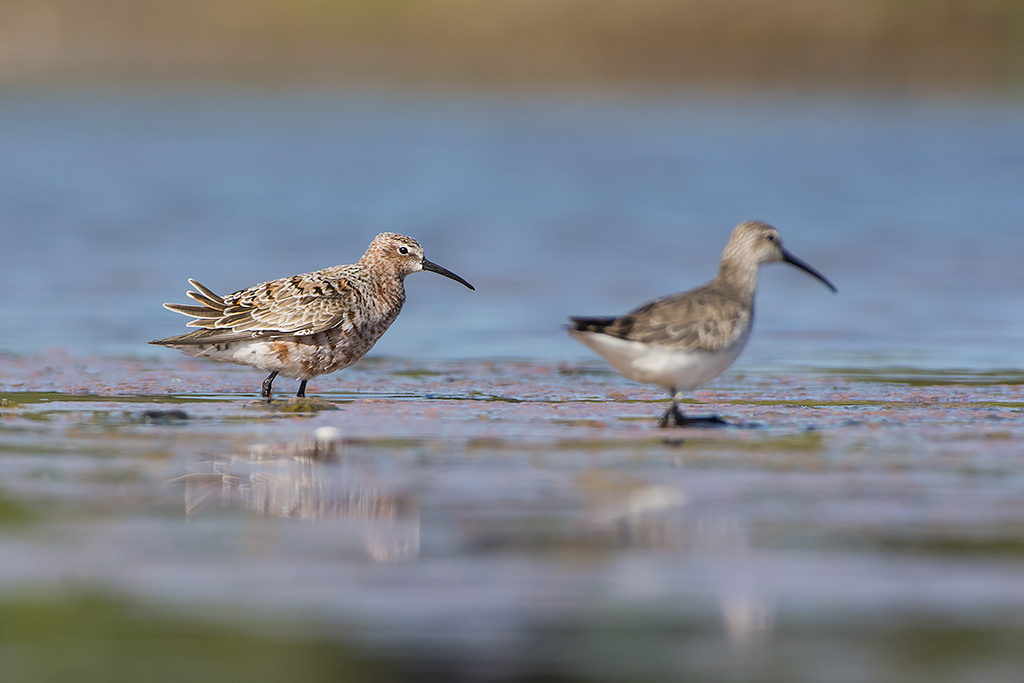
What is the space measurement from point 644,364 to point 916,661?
434 centimetres

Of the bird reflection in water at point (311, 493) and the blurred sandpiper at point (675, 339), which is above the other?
the blurred sandpiper at point (675, 339)

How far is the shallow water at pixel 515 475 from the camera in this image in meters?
5.59

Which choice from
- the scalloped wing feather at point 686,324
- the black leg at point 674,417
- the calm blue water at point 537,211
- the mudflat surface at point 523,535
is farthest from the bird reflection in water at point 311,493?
the calm blue water at point 537,211

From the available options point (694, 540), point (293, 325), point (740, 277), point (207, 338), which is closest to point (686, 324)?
point (740, 277)

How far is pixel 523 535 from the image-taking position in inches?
271

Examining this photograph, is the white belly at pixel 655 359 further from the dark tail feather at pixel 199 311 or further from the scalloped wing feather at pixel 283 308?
the dark tail feather at pixel 199 311

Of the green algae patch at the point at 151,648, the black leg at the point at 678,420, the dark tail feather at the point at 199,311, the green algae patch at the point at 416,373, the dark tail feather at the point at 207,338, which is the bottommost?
the green algae patch at the point at 151,648

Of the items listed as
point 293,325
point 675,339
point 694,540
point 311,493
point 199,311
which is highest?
point 199,311

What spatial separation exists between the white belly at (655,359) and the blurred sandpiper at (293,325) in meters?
2.22

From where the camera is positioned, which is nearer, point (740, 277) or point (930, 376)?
point (740, 277)

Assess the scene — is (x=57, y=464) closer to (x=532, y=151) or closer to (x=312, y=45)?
(x=532, y=151)

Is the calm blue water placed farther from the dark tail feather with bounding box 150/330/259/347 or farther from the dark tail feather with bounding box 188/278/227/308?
the dark tail feather with bounding box 150/330/259/347

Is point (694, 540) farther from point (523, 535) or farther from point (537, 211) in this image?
point (537, 211)

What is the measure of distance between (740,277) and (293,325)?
2963mm
